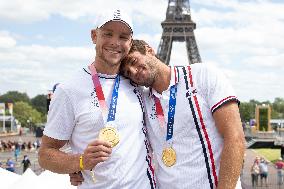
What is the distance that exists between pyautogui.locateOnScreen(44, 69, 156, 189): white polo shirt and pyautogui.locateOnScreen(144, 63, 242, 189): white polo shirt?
15cm

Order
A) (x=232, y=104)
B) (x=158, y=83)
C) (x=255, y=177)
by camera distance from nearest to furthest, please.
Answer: (x=232, y=104)
(x=158, y=83)
(x=255, y=177)

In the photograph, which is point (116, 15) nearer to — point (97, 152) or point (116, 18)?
point (116, 18)

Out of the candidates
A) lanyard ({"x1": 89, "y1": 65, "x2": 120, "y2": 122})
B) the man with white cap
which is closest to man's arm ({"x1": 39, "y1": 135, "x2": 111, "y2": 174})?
the man with white cap

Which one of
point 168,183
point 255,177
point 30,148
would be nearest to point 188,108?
point 168,183

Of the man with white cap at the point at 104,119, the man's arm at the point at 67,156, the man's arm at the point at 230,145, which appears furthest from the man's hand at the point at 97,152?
the man's arm at the point at 230,145

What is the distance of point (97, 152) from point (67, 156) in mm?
301

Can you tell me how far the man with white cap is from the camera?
2992 mm

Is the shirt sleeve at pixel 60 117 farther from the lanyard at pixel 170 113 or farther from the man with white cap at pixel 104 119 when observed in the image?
the lanyard at pixel 170 113

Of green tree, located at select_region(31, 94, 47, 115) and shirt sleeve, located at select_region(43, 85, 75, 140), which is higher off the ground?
shirt sleeve, located at select_region(43, 85, 75, 140)

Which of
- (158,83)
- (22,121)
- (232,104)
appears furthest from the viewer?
(22,121)

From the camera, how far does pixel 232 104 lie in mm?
2889

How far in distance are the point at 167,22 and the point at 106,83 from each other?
192 feet

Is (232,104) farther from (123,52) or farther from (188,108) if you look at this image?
(123,52)

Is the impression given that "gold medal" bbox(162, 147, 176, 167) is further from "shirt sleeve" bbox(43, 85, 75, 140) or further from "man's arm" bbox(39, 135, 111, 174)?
"shirt sleeve" bbox(43, 85, 75, 140)
